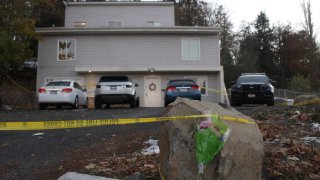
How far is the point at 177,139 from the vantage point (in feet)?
18.4

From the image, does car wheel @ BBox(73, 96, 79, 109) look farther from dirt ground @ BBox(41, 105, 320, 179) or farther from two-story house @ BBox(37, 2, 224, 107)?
dirt ground @ BBox(41, 105, 320, 179)

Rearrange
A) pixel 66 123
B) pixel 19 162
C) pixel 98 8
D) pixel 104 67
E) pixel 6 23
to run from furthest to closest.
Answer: pixel 98 8 → pixel 104 67 → pixel 6 23 → pixel 19 162 → pixel 66 123

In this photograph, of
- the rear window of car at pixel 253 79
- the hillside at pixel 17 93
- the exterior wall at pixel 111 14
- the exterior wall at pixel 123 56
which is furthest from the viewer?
the exterior wall at pixel 111 14

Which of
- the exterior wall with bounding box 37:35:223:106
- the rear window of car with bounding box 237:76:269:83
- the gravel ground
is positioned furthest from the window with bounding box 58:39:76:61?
the gravel ground

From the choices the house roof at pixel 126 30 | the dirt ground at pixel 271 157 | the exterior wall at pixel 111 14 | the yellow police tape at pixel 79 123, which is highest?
the exterior wall at pixel 111 14

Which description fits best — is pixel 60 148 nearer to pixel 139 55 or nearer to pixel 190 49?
pixel 139 55

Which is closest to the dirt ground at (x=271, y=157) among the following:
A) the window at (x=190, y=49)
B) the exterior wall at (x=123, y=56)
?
the exterior wall at (x=123, y=56)

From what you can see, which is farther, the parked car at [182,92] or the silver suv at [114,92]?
the silver suv at [114,92]

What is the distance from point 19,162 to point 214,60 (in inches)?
984

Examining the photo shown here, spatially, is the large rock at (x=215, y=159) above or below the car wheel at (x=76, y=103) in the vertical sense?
below

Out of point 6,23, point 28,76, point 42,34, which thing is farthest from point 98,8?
point 6,23

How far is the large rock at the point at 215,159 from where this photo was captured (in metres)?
Answer: 5.31

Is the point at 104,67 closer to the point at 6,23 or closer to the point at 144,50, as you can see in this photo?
the point at 144,50

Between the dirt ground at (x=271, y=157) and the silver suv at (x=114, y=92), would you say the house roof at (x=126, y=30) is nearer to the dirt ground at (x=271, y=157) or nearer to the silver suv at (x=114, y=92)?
the silver suv at (x=114, y=92)
